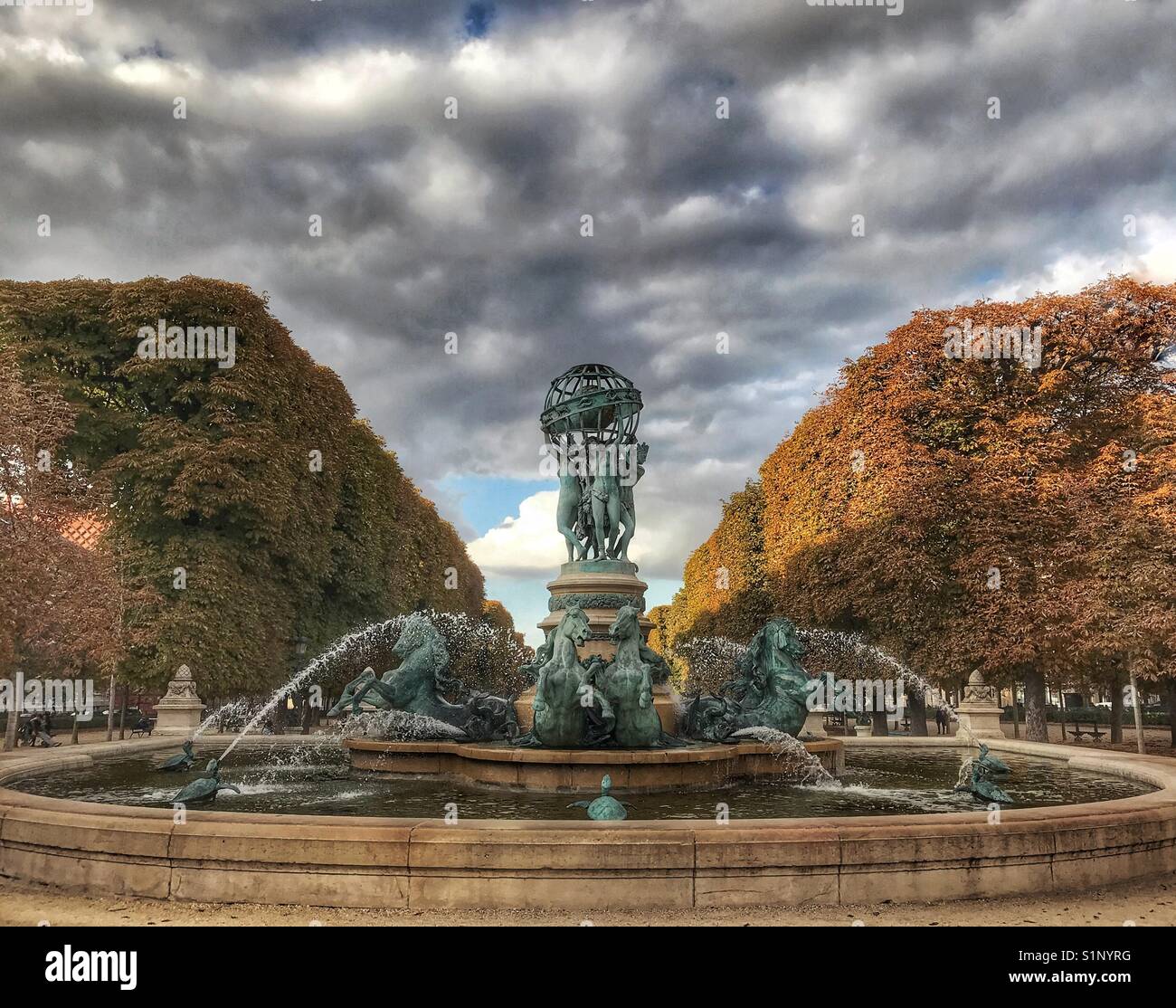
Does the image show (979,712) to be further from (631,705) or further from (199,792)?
(199,792)

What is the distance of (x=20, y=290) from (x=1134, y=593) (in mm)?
35489

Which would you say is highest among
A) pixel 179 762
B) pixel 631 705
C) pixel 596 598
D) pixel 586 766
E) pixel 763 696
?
pixel 596 598

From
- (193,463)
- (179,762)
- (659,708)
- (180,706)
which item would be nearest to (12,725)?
(180,706)

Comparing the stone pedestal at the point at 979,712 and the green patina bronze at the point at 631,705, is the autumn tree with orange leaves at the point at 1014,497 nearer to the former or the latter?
the stone pedestal at the point at 979,712

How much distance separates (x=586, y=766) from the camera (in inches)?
475

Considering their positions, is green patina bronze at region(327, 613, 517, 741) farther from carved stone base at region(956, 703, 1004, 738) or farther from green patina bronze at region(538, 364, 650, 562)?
carved stone base at region(956, 703, 1004, 738)

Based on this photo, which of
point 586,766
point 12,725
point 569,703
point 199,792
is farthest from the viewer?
point 12,725

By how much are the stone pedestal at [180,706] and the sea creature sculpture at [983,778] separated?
20.9 m

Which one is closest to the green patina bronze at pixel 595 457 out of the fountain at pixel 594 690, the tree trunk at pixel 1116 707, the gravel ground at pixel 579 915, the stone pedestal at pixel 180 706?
the fountain at pixel 594 690

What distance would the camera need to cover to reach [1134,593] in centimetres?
2408

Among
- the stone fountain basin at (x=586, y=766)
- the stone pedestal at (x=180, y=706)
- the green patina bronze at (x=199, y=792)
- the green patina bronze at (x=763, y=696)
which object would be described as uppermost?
the green patina bronze at (x=763, y=696)

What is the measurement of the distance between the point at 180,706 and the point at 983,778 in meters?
21.8

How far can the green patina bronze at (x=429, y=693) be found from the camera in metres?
15.4
